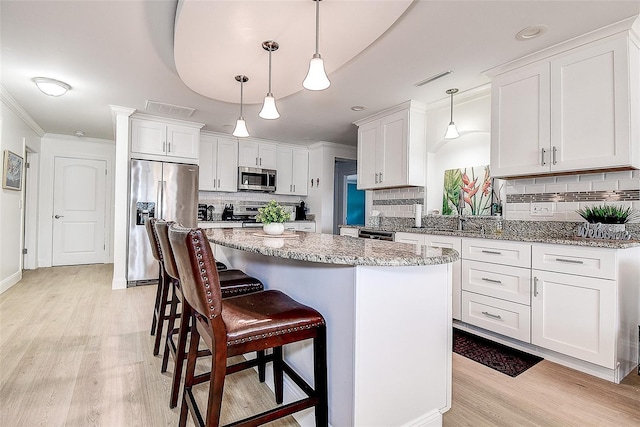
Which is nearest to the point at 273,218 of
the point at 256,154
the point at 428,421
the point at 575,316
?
the point at 428,421

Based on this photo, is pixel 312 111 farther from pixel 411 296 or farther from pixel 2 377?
pixel 2 377

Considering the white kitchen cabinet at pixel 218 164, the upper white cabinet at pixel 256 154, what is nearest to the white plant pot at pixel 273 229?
the white kitchen cabinet at pixel 218 164

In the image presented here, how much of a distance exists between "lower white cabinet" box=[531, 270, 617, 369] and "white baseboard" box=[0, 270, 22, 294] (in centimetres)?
559

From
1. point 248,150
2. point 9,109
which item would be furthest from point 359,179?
point 9,109

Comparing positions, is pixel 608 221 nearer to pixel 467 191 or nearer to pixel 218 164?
pixel 467 191

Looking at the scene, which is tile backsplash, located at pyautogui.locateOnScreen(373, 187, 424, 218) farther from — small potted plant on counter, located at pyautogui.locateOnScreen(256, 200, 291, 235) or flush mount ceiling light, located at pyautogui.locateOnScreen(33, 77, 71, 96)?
flush mount ceiling light, located at pyautogui.locateOnScreen(33, 77, 71, 96)

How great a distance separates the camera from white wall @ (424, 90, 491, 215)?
3.37 m

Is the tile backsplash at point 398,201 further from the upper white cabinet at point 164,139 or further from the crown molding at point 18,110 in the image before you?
the crown molding at point 18,110

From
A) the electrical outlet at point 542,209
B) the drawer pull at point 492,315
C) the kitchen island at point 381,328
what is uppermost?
the electrical outlet at point 542,209

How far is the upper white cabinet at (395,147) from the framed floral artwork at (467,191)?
1.08 feet

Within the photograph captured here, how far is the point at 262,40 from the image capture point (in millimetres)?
2213

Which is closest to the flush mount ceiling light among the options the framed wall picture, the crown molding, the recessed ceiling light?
the crown molding

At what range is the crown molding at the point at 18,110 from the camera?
12.0 ft

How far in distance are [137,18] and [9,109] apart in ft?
10.1
